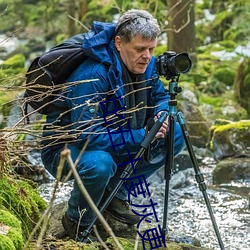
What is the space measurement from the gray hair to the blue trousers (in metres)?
0.62

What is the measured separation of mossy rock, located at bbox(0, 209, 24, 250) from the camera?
2.36m

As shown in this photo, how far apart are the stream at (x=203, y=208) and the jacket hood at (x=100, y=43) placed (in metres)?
1.33

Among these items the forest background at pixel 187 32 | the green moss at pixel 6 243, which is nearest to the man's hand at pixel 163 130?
the green moss at pixel 6 243

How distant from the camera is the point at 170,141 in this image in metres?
3.42

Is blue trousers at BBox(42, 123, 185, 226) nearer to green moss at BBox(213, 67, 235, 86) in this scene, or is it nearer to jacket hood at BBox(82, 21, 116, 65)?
jacket hood at BBox(82, 21, 116, 65)

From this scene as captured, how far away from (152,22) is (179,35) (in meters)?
7.33

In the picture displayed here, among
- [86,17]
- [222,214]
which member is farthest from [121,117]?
[86,17]

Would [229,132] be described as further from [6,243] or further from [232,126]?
[6,243]

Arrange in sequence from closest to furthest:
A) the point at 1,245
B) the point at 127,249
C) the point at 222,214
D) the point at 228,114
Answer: the point at 1,245
the point at 127,249
the point at 222,214
the point at 228,114

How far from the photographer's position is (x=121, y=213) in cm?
380

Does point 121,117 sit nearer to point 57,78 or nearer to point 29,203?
point 57,78

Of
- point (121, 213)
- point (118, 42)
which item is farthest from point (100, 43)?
point (121, 213)

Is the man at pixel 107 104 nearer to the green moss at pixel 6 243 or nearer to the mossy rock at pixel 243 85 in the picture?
the green moss at pixel 6 243

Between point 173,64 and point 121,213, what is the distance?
42.0 inches
